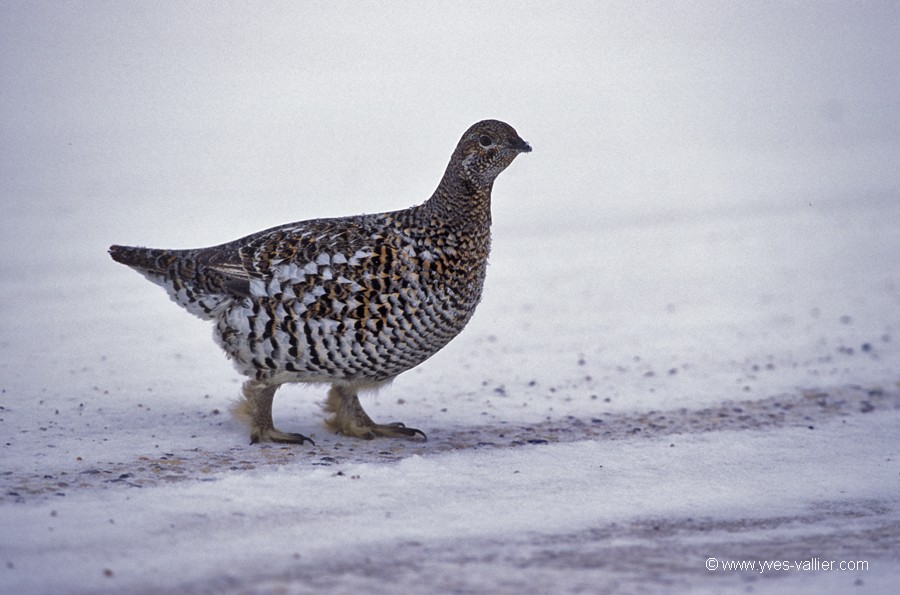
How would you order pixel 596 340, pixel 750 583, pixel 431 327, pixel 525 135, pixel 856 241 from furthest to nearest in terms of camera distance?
pixel 525 135 < pixel 856 241 < pixel 596 340 < pixel 431 327 < pixel 750 583

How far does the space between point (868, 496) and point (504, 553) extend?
2.04 metres

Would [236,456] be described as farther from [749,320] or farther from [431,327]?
[749,320]

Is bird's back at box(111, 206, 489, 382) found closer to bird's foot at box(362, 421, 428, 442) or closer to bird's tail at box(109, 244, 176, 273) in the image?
bird's tail at box(109, 244, 176, 273)

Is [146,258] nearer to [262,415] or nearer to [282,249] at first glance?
[282,249]

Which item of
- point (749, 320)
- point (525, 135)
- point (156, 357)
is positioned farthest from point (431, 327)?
point (525, 135)

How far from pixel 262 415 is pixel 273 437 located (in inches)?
5.6

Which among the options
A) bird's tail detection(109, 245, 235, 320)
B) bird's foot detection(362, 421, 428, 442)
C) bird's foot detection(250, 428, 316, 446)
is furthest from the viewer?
bird's foot detection(362, 421, 428, 442)

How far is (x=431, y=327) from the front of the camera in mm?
5703

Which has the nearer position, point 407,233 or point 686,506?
point 686,506

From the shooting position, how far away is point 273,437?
5879 millimetres

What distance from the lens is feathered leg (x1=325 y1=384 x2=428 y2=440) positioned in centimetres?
612

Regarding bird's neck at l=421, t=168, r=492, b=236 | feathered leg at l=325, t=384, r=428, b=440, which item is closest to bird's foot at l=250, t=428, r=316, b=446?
feathered leg at l=325, t=384, r=428, b=440

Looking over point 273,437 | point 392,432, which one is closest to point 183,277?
point 273,437

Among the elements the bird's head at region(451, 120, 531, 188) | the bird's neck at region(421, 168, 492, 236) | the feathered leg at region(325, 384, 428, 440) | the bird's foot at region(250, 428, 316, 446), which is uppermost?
the bird's head at region(451, 120, 531, 188)
